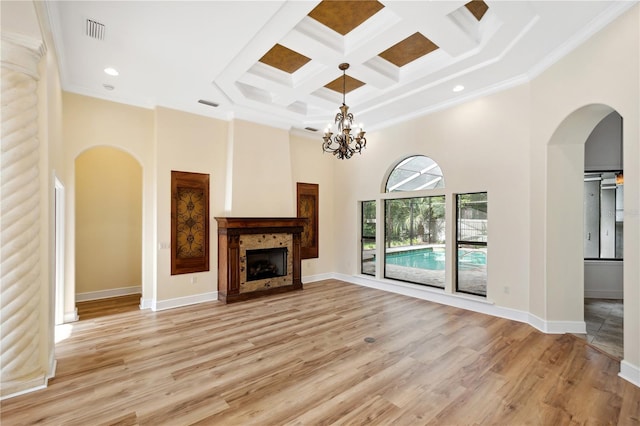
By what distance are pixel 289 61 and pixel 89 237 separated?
5.15 meters

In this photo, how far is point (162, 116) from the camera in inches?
204

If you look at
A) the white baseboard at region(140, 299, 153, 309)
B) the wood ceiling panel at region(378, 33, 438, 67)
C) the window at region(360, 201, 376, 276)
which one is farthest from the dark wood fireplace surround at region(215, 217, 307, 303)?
the wood ceiling panel at region(378, 33, 438, 67)

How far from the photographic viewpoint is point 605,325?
13.6 ft

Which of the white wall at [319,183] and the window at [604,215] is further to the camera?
the white wall at [319,183]

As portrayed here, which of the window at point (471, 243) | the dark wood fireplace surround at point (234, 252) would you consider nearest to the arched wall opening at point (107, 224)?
the dark wood fireplace surround at point (234, 252)

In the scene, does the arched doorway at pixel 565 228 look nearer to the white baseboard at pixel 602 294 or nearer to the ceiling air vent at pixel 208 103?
the white baseboard at pixel 602 294

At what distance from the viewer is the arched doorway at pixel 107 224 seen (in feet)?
18.7

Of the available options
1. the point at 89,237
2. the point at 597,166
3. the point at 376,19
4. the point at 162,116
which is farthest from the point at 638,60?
the point at 89,237

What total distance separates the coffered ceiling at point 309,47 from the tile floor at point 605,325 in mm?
3611

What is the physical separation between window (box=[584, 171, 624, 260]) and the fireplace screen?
6086 millimetres

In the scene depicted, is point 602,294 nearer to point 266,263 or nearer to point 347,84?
point 347,84

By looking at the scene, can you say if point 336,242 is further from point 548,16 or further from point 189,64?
point 548,16

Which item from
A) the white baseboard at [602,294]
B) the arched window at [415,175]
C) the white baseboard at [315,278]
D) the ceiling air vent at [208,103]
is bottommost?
the white baseboard at [315,278]

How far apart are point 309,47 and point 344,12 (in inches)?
24.1
